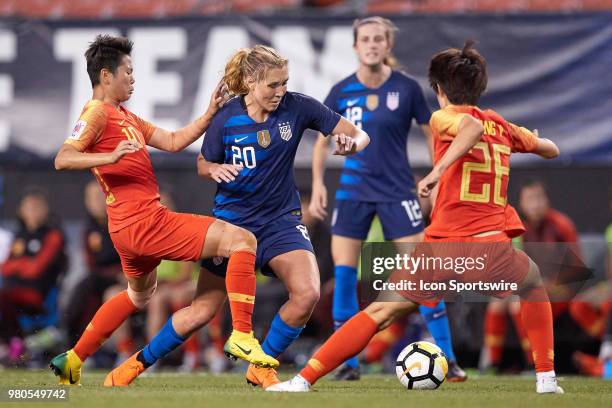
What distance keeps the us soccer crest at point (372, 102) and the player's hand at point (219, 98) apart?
68.4 inches

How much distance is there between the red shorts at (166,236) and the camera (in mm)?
6641

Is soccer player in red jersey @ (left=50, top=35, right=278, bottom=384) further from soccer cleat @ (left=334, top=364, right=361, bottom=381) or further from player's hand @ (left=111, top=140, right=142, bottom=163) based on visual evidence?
soccer cleat @ (left=334, top=364, right=361, bottom=381)

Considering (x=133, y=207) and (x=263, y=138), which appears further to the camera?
(x=263, y=138)

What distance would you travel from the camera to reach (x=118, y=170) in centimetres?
683

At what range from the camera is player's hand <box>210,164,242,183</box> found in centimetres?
671

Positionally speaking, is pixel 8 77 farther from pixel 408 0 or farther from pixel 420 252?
pixel 420 252

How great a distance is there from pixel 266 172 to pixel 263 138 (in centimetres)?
21

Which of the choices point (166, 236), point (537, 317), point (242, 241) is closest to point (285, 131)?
point (242, 241)

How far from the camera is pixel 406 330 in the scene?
1105 cm

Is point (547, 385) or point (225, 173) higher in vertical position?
point (225, 173)

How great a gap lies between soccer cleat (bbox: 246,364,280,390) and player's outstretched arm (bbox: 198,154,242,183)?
3.75 ft

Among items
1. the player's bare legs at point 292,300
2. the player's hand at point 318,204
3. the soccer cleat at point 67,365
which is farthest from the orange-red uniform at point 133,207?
the player's hand at point 318,204

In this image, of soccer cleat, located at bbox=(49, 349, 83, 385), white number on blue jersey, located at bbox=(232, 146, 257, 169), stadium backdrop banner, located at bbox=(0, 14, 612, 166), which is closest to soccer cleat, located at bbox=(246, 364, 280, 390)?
soccer cleat, located at bbox=(49, 349, 83, 385)

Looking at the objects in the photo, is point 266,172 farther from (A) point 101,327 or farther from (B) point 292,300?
(A) point 101,327
